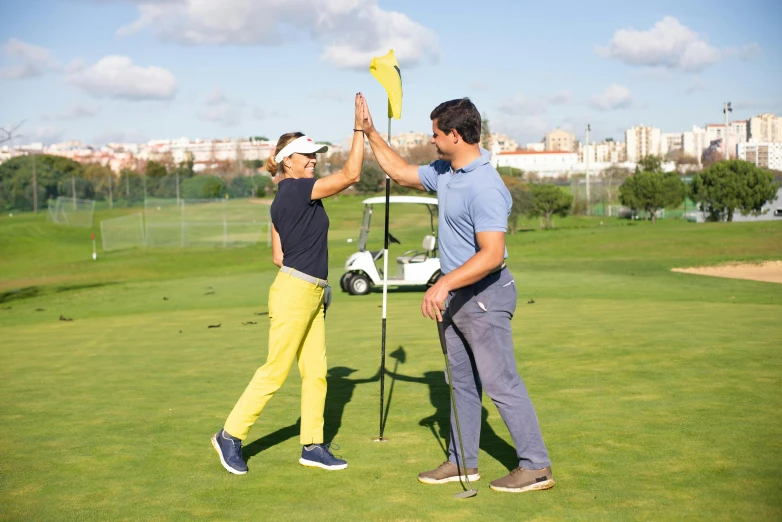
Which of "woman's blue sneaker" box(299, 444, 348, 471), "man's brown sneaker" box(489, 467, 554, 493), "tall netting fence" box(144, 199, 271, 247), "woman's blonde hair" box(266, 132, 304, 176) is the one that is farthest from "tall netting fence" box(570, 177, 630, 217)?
"man's brown sneaker" box(489, 467, 554, 493)

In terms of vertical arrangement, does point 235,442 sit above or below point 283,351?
below

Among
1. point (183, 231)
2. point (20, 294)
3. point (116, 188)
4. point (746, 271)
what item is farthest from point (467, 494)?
point (116, 188)

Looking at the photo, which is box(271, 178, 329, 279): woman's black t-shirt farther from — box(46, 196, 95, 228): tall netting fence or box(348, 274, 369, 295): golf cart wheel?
box(46, 196, 95, 228): tall netting fence

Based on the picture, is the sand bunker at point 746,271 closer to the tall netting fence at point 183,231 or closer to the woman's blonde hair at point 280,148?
the woman's blonde hair at point 280,148

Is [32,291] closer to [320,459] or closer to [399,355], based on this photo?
[399,355]

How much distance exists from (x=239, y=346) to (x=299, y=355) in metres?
6.25

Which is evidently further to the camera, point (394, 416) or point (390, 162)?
point (394, 416)

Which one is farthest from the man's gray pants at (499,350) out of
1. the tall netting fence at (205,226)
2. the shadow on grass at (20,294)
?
the tall netting fence at (205,226)

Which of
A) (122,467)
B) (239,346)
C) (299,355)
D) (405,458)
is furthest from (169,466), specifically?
(239,346)

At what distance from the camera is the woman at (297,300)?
5953mm

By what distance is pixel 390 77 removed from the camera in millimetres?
6398

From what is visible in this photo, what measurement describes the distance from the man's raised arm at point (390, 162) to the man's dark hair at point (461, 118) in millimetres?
616

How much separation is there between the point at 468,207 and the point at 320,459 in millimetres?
1945

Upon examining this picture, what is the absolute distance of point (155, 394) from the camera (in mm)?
8867
